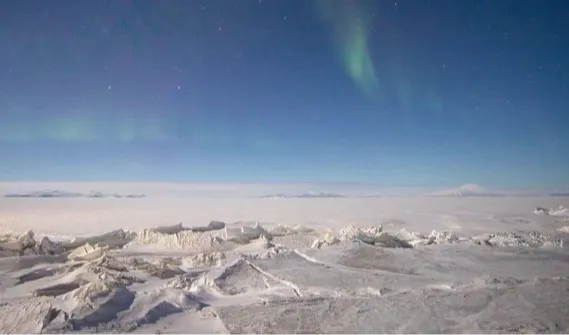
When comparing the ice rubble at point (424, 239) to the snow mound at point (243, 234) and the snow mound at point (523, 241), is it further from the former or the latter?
the snow mound at point (243, 234)

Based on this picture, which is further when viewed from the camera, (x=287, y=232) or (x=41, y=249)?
(x=287, y=232)

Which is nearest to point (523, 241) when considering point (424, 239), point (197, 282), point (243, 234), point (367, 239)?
point (424, 239)

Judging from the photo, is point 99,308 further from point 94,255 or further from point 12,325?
point 94,255

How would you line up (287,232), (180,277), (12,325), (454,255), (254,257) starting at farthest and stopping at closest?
1. (287,232)
2. (454,255)
3. (254,257)
4. (180,277)
5. (12,325)

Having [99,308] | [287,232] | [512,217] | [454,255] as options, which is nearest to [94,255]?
[99,308]

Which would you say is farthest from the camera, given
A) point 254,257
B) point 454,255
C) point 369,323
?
point 454,255

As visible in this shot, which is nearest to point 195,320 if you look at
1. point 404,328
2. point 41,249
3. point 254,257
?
point 404,328
